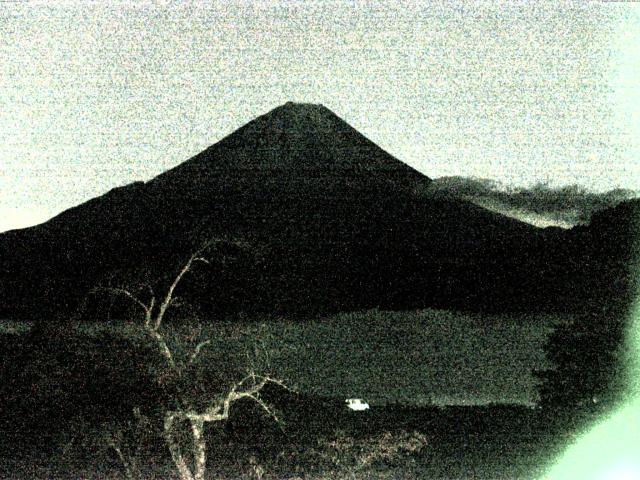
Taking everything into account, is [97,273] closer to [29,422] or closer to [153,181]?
[153,181]

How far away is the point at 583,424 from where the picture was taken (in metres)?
15.0

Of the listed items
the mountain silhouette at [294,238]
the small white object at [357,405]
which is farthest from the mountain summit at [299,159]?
the small white object at [357,405]

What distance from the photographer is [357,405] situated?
2170cm

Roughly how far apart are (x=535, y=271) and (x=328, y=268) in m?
9.12

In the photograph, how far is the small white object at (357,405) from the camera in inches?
845

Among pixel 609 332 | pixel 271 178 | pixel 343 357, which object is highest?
pixel 271 178

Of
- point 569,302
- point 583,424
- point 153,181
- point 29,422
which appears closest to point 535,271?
point 569,302

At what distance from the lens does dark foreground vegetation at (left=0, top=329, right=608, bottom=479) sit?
13.9 metres

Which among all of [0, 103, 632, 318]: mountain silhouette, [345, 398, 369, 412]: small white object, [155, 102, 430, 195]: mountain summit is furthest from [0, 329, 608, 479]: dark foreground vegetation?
[155, 102, 430, 195]: mountain summit

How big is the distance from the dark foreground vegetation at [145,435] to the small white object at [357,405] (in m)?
Result: 2.43

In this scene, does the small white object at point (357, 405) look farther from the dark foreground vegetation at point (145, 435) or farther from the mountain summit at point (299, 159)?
the mountain summit at point (299, 159)

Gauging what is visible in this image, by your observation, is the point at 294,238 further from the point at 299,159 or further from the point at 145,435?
the point at 145,435

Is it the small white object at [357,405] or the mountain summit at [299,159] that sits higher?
the mountain summit at [299,159]

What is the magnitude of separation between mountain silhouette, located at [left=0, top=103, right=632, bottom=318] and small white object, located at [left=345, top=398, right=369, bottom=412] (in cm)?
617
